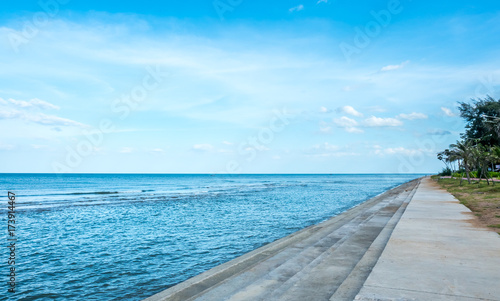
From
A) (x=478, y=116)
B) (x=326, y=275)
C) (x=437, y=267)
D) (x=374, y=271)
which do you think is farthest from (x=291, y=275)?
(x=478, y=116)

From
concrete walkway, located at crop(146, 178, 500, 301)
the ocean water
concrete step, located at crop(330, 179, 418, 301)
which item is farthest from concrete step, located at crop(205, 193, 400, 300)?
the ocean water

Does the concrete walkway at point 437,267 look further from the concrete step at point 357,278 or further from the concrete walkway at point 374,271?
the concrete step at point 357,278

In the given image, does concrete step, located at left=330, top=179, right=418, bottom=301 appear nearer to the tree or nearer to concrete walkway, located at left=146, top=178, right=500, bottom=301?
concrete walkway, located at left=146, top=178, right=500, bottom=301

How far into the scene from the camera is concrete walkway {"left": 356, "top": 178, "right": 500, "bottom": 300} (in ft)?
17.6

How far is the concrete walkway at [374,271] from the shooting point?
18.7 ft

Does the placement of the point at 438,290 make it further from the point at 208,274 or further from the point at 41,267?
the point at 41,267

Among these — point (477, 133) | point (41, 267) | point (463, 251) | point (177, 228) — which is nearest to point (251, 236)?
point (177, 228)

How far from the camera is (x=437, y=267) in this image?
690cm

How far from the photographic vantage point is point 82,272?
34.8ft

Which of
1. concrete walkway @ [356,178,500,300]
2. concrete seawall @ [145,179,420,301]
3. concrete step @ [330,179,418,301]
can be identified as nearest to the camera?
concrete walkway @ [356,178,500,300]

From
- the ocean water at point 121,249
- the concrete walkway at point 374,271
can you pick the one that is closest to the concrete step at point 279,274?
the concrete walkway at point 374,271

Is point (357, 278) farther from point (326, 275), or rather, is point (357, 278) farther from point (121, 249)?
point (121, 249)

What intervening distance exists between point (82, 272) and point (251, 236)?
304 inches

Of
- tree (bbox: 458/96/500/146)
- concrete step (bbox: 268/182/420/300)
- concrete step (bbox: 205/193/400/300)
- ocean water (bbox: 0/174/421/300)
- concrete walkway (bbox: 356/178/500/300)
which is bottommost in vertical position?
ocean water (bbox: 0/174/421/300)
